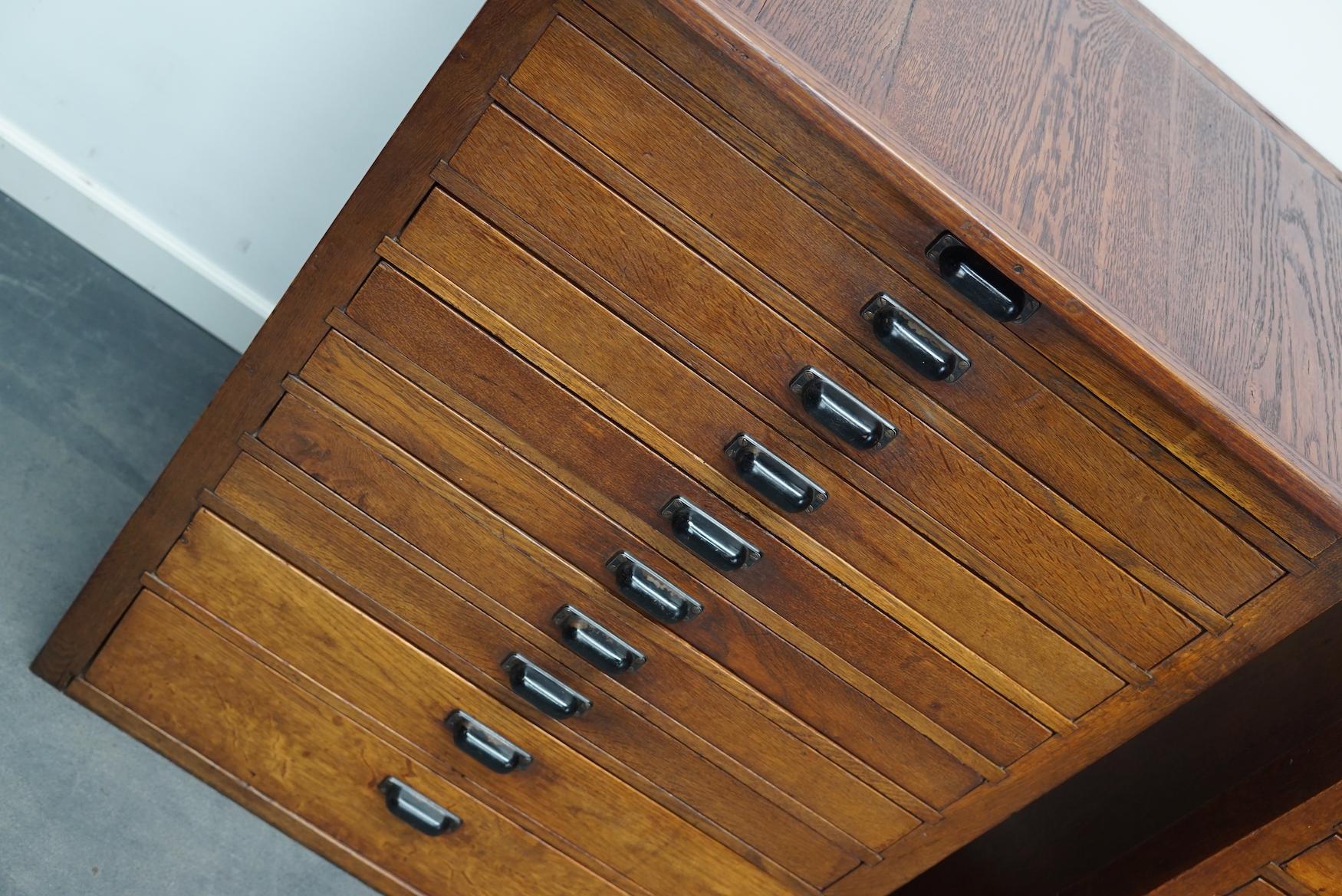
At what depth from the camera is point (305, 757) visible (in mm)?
1217

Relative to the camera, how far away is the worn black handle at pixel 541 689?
1.11 metres

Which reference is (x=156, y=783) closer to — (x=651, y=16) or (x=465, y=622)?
(x=465, y=622)

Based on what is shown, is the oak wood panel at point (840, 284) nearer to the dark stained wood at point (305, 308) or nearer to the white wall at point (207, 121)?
the dark stained wood at point (305, 308)

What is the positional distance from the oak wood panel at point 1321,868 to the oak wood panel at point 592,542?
275mm

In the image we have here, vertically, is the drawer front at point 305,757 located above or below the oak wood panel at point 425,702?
below

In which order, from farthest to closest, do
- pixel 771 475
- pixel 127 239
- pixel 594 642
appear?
pixel 127 239, pixel 594 642, pixel 771 475

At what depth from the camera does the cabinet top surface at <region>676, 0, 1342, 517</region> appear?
2.69 ft

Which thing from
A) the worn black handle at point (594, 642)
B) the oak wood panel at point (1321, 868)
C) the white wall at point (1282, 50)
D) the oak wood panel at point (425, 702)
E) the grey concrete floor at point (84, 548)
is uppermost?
the white wall at point (1282, 50)

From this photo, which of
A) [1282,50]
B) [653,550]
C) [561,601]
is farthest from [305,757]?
[1282,50]

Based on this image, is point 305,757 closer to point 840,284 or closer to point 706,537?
point 706,537

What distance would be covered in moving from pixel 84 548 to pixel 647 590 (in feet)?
2.38

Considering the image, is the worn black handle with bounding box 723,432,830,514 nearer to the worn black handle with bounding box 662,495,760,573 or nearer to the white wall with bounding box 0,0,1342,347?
the worn black handle with bounding box 662,495,760,573

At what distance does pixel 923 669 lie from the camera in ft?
3.47

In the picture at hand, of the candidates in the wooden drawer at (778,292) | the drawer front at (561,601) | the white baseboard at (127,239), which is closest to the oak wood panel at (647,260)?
the wooden drawer at (778,292)
